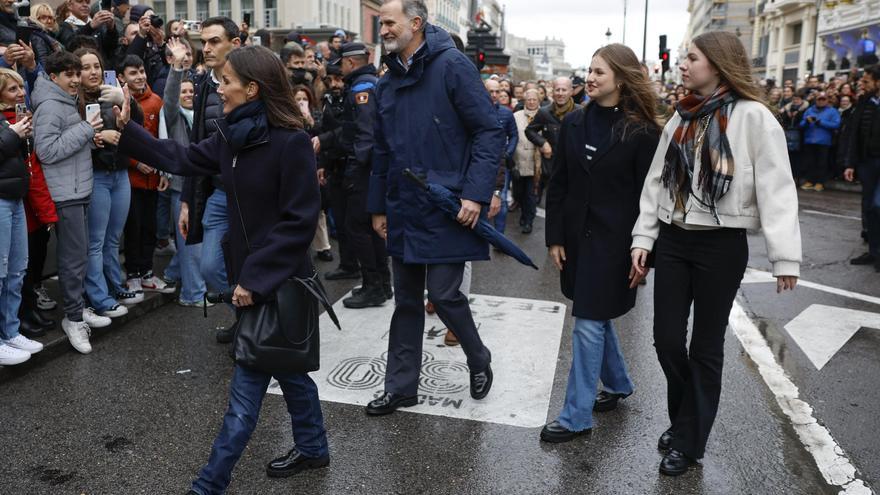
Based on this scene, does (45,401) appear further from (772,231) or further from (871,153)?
(871,153)

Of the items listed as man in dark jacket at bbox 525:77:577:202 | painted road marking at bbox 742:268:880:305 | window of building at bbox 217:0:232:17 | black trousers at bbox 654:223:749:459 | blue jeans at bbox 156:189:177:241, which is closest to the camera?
black trousers at bbox 654:223:749:459

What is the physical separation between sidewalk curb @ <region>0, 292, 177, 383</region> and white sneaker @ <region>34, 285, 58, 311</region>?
0.99 feet

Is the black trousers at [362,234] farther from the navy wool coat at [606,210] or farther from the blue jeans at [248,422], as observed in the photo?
the blue jeans at [248,422]

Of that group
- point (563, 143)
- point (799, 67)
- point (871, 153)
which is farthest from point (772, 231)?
point (799, 67)

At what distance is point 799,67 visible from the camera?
160ft

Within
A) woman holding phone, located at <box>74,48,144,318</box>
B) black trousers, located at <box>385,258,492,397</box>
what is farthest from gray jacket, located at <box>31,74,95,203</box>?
black trousers, located at <box>385,258,492,397</box>

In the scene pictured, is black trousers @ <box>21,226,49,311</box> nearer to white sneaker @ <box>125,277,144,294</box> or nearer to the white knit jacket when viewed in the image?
white sneaker @ <box>125,277,144,294</box>

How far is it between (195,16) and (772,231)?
5602 centimetres

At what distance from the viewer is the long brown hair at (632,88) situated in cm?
370

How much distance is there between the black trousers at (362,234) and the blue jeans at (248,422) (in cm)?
303

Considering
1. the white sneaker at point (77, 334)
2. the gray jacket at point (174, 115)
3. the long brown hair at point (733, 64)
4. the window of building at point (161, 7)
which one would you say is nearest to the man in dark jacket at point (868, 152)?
the long brown hair at point (733, 64)

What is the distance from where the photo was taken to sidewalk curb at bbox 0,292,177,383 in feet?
15.3

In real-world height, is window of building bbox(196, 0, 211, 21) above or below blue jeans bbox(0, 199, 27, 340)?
above

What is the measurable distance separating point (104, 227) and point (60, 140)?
2.77ft
